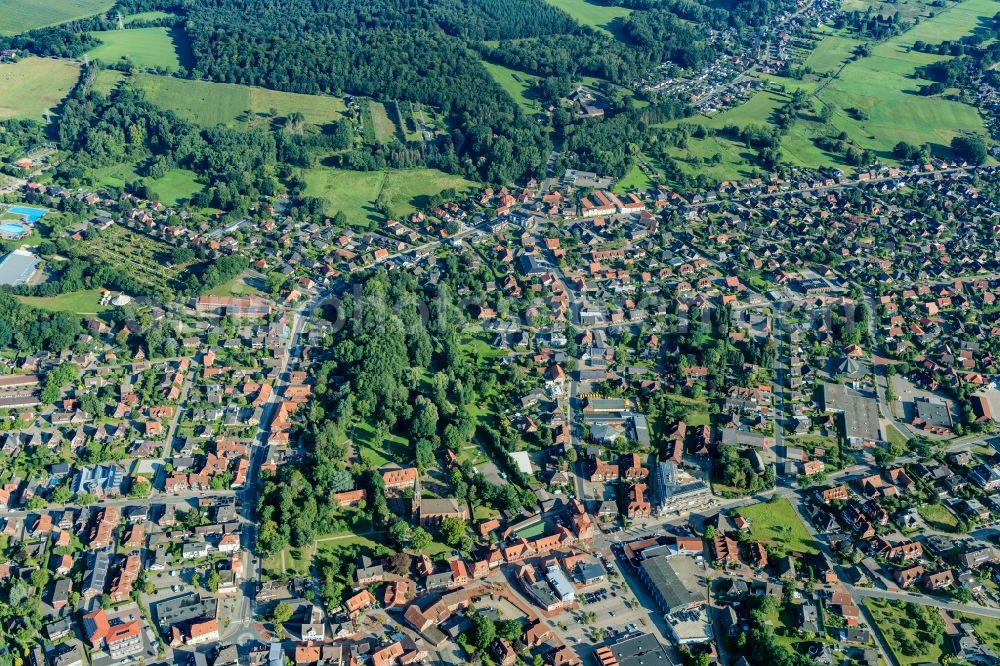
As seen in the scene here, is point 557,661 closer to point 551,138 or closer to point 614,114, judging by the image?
point 551,138

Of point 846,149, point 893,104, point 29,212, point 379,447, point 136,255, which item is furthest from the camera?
point 893,104

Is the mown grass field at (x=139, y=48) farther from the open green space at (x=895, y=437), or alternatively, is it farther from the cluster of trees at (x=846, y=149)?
the open green space at (x=895, y=437)

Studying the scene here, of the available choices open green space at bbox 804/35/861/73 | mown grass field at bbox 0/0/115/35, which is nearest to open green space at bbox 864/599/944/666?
open green space at bbox 804/35/861/73

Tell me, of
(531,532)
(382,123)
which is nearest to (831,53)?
(382,123)

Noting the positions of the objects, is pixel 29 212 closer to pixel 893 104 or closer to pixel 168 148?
pixel 168 148

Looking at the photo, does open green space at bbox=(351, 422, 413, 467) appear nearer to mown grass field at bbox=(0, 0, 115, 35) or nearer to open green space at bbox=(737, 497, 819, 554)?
open green space at bbox=(737, 497, 819, 554)

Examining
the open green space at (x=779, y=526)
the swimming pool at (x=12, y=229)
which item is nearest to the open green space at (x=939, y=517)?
the open green space at (x=779, y=526)
